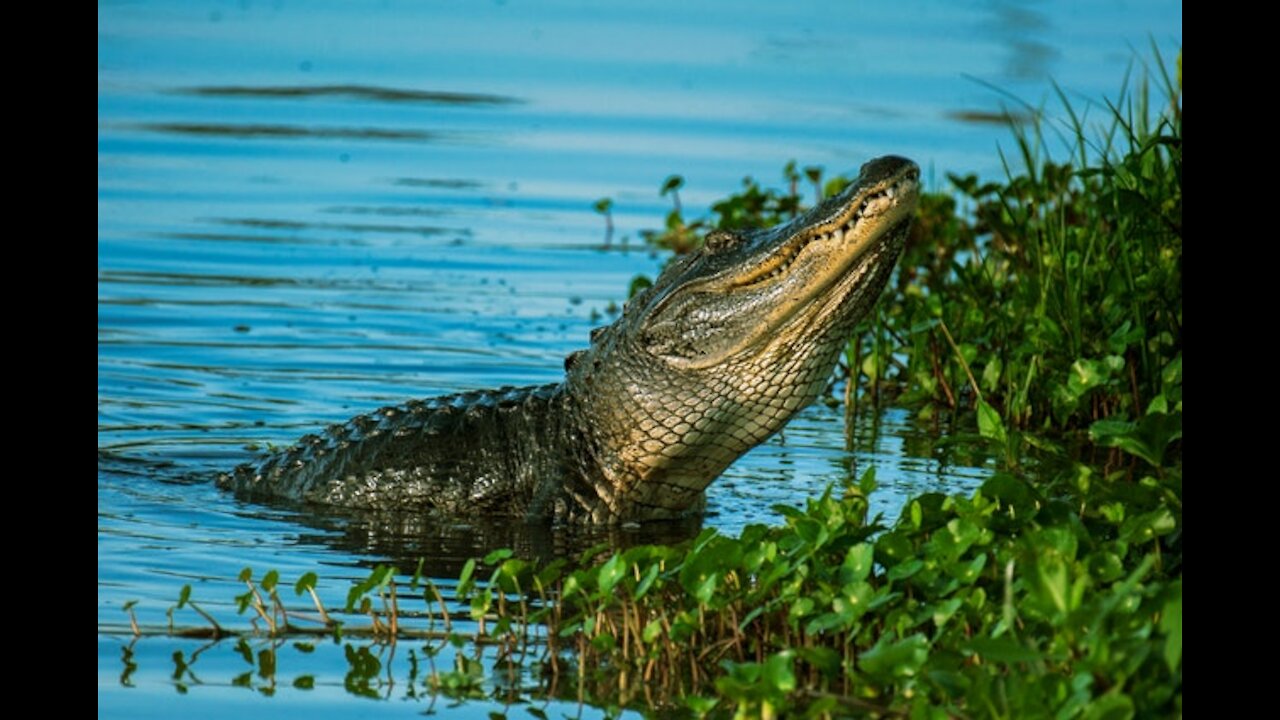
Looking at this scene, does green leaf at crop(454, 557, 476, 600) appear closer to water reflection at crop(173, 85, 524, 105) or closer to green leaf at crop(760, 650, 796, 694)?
green leaf at crop(760, 650, 796, 694)

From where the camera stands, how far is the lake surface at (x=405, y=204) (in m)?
7.09

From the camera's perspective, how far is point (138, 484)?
7.98 metres

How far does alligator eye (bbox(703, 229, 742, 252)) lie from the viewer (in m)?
7.23

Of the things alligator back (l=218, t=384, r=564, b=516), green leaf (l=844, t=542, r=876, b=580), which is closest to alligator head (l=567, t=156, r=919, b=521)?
alligator back (l=218, t=384, r=564, b=516)

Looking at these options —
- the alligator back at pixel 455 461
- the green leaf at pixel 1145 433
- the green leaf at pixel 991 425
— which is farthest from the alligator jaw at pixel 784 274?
the green leaf at pixel 1145 433

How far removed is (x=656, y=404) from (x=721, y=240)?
577mm

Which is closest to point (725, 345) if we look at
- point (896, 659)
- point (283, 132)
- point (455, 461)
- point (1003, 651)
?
point (455, 461)

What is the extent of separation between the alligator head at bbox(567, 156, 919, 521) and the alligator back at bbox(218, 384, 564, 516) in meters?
0.15

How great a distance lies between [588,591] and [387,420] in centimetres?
206
